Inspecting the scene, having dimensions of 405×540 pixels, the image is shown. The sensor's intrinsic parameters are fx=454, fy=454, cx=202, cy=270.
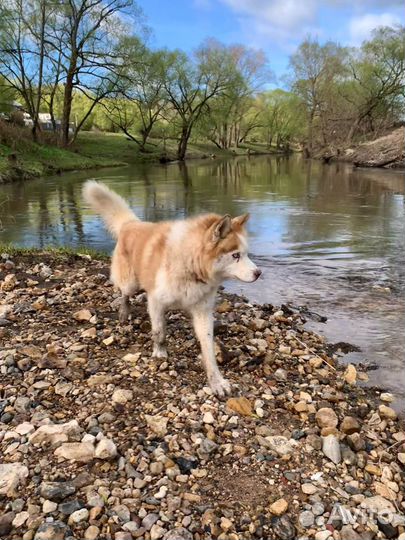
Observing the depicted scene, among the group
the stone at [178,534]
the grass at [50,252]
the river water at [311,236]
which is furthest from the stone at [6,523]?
the grass at [50,252]

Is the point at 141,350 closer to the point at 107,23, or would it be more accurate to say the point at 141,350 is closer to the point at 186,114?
the point at 107,23

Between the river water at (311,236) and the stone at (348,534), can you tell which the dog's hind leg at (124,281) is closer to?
the river water at (311,236)

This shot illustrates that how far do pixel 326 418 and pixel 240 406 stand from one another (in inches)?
29.9

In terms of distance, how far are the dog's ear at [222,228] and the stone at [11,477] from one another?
8.10ft

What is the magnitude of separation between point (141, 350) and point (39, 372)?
1.15 metres

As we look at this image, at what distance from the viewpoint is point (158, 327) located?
4918 mm

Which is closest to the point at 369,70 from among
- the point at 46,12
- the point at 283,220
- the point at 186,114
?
the point at 186,114

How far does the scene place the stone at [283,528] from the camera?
2818 millimetres

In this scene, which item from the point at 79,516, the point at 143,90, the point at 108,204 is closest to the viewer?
the point at 79,516

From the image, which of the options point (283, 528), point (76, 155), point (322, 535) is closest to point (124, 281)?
point (283, 528)

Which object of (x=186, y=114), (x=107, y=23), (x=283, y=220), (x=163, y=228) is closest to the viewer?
(x=163, y=228)

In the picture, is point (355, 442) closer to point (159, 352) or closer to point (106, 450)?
point (106, 450)

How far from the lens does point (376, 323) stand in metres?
6.65

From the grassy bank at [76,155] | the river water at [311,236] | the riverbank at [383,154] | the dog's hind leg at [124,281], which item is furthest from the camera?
the riverbank at [383,154]
